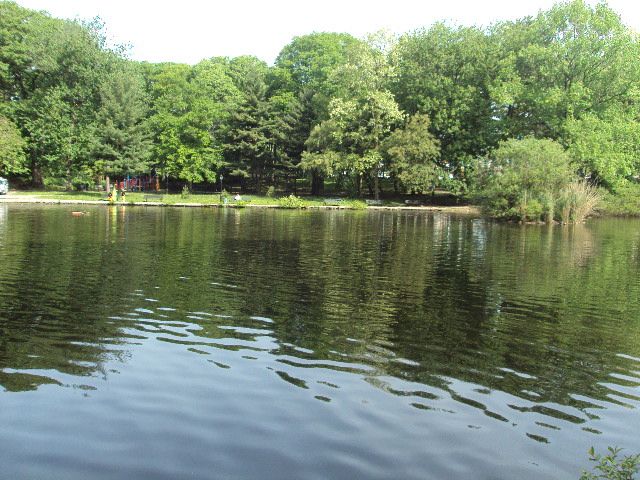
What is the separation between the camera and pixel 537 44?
5281 centimetres

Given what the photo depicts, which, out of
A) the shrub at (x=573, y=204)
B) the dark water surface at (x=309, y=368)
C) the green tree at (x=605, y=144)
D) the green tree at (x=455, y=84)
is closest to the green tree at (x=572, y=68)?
the green tree at (x=605, y=144)

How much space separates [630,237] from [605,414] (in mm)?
27184

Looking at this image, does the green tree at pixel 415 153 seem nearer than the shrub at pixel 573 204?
No

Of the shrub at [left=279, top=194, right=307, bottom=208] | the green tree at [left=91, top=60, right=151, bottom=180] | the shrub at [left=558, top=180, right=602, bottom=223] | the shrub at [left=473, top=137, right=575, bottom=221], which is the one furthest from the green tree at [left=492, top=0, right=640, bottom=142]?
the green tree at [left=91, top=60, right=151, bottom=180]

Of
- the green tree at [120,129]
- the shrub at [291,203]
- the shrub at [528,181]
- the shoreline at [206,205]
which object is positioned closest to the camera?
the shrub at [528,181]

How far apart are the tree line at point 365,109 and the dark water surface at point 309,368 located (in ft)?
120

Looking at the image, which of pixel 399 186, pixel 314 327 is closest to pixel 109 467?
pixel 314 327

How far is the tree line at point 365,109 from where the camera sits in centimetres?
4975

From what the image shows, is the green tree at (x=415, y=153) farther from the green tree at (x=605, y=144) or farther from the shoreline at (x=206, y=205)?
the green tree at (x=605, y=144)

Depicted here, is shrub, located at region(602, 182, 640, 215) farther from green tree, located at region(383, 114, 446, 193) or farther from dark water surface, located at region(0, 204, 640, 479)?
dark water surface, located at region(0, 204, 640, 479)

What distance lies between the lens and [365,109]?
5831 cm

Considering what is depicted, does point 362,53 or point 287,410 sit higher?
point 362,53

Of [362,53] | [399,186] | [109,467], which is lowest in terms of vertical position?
[109,467]

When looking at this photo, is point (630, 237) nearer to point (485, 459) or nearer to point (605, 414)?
point (605, 414)
